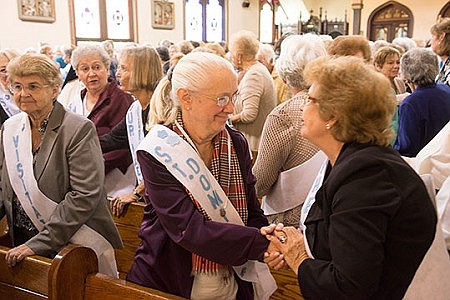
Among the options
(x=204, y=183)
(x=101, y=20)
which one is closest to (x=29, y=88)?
(x=204, y=183)

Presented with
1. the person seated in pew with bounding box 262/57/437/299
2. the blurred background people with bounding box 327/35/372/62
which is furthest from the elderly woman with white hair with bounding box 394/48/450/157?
the person seated in pew with bounding box 262/57/437/299

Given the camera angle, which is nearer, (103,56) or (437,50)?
(103,56)

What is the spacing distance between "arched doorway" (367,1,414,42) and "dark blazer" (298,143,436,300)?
14.6 m

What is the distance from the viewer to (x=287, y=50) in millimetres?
2283

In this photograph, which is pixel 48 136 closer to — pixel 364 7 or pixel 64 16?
A: pixel 64 16

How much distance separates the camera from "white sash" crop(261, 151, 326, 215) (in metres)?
2.07

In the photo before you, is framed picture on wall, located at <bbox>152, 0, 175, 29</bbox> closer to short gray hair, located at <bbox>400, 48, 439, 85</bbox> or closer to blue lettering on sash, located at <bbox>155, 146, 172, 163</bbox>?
short gray hair, located at <bbox>400, 48, 439, 85</bbox>

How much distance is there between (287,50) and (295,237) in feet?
3.69

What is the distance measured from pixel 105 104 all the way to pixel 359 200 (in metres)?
2.16

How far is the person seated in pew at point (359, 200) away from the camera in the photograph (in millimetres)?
1118

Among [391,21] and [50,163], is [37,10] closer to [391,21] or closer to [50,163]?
[50,163]

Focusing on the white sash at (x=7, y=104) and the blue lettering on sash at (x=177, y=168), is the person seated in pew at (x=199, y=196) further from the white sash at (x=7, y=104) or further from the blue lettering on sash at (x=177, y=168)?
the white sash at (x=7, y=104)

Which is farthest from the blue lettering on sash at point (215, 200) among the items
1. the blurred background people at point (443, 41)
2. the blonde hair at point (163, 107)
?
the blurred background people at point (443, 41)

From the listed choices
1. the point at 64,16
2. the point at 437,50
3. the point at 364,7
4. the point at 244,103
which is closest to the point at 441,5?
the point at 364,7
